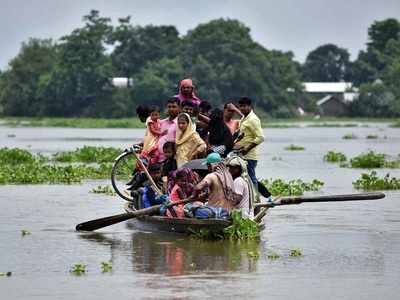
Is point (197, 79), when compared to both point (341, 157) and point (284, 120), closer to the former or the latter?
point (284, 120)

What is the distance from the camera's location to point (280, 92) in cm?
10838

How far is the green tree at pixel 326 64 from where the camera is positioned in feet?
510

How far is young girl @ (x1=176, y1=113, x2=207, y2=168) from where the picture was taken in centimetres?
1698

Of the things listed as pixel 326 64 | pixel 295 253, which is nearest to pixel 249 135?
pixel 295 253

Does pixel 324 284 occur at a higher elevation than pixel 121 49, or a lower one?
lower

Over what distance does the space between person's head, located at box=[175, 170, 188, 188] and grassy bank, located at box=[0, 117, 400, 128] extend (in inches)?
2880

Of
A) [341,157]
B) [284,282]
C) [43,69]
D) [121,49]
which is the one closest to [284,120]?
[121,49]

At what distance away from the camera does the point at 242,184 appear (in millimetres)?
15742

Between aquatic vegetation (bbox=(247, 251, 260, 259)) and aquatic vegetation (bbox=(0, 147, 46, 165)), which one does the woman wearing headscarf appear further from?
aquatic vegetation (bbox=(0, 147, 46, 165))

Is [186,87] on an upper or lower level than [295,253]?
upper

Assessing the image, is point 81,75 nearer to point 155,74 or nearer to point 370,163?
point 155,74

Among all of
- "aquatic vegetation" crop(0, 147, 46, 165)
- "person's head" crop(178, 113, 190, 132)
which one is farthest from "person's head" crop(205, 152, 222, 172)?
"aquatic vegetation" crop(0, 147, 46, 165)

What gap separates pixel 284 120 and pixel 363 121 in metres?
7.25

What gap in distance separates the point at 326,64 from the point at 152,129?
142 meters
